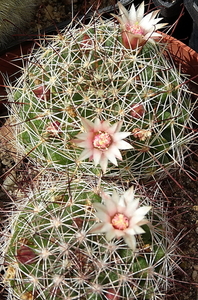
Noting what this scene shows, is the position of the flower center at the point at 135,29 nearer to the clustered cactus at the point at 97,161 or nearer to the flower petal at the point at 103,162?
the clustered cactus at the point at 97,161

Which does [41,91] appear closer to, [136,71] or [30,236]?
[136,71]

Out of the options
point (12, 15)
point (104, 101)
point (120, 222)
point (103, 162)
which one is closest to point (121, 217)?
point (120, 222)

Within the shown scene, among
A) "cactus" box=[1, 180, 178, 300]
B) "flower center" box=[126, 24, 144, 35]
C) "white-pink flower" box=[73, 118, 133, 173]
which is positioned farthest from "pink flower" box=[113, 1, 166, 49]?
"cactus" box=[1, 180, 178, 300]

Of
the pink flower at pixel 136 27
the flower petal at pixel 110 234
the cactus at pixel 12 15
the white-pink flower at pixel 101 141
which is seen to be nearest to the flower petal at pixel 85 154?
the white-pink flower at pixel 101 141

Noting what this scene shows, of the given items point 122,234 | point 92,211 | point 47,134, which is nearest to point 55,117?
point 47,134

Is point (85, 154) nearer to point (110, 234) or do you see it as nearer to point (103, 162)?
point (103, 162)

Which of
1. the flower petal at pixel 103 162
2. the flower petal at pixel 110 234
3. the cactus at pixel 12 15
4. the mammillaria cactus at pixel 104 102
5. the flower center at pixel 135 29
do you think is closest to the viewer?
the flower petal at pixel 110 234

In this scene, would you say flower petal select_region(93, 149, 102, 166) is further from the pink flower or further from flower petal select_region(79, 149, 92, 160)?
the pink flower
